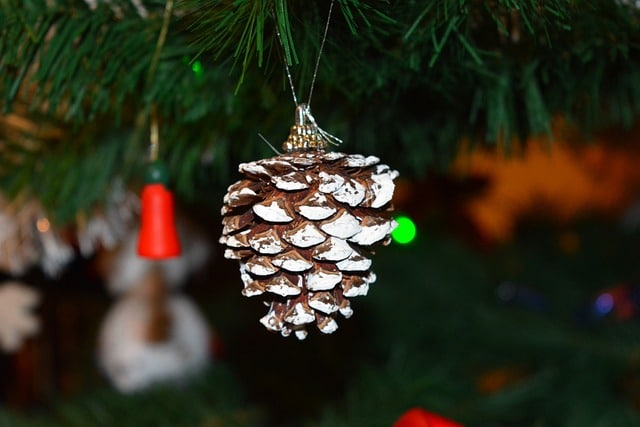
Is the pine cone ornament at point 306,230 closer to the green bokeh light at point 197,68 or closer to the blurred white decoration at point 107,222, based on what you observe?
the green bokeh light at point 197,68

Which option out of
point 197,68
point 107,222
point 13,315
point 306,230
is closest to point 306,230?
point 306,230

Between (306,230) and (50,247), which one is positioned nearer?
(306,230)

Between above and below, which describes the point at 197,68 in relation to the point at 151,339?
above

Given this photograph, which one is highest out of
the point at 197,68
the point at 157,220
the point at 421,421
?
the point at 197,68

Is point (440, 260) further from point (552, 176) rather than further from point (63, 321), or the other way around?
point (63, 321)

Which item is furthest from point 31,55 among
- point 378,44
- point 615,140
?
point 615,140

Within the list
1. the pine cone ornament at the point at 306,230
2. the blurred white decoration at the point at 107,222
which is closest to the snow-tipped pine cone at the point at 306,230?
the pine cone ornament at the point at 306,230

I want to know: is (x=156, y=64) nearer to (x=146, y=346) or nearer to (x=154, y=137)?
(x=154, y=137)

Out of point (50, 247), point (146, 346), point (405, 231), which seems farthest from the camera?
point (146, 346)

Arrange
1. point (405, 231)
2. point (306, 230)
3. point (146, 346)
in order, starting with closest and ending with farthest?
point (306, 230)
point (405, 231)
point (146, 346)
